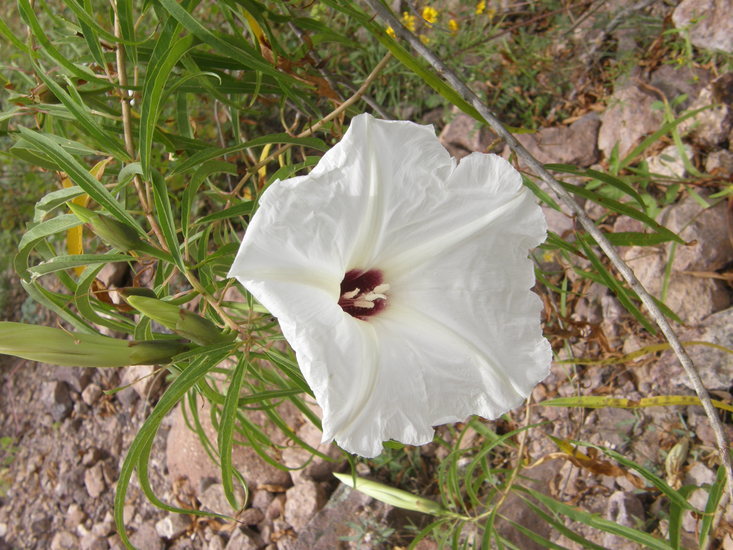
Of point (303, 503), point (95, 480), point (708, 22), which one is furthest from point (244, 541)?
point (708, 22)

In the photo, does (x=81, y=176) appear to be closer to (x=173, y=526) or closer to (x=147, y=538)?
(x=173, y=526)

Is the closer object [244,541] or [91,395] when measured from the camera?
[244,541]

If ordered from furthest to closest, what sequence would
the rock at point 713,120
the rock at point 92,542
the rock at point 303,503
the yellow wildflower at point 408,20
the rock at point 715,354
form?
the rock at point 92,542 → the yellow wildflower at point 408,20 → the rock at point 303,503 → the rock at point 713,120 → the rock at point 715,354

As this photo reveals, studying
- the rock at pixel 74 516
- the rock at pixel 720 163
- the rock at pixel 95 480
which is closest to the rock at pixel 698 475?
the rock at pixel 720 163

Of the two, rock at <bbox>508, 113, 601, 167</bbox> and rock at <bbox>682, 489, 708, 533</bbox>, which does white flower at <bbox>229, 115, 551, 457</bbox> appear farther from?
rock at <bbox>508, 113, 601, 167</bbox>

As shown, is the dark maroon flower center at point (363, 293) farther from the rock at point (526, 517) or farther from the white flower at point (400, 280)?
the rock at point (526, 517)
